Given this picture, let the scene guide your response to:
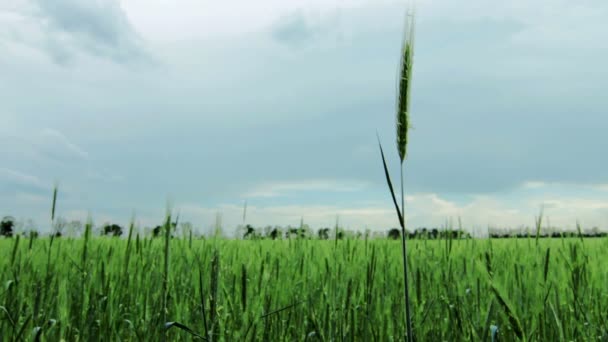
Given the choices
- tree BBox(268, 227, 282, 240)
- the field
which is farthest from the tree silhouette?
the field

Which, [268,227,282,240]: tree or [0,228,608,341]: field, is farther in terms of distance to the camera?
[268,227,282,240]: tree

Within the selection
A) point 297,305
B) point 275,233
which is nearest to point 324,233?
point 275,233

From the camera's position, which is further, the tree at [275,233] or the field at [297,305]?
the tree at [275,233]

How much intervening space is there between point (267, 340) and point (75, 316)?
1.37 metres

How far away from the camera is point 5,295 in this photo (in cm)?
337

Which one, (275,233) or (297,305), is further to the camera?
(275,233)

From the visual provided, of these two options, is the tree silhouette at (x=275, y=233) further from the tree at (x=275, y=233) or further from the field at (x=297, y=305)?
the field at (x=297, y=305)

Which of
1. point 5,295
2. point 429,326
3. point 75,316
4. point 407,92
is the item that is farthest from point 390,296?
point 5,295

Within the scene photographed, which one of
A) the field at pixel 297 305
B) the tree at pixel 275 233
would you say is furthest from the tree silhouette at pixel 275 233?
the field at pixel 297 305

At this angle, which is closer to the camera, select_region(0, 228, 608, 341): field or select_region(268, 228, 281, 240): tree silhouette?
select_region(0, 228, 608, 341): field

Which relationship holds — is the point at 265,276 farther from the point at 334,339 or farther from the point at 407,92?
the point at 407,92

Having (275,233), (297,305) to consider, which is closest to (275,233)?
(275,233)

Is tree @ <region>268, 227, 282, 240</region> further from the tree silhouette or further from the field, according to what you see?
the field

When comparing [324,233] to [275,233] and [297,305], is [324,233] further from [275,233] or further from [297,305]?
[297,305]
